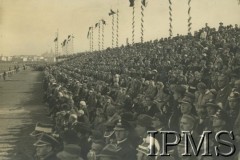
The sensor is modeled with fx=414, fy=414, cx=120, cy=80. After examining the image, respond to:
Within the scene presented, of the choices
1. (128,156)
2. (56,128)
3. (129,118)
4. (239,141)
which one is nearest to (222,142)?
(239,141)

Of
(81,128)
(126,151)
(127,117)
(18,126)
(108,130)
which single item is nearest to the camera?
(126,151)

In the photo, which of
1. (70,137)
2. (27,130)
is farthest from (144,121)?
(27,130)

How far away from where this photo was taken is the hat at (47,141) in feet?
19.3

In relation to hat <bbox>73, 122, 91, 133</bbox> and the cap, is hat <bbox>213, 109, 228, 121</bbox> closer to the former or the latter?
the cap

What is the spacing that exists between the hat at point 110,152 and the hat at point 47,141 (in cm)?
76

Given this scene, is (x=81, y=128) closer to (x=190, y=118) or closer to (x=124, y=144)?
(x=124, y=144)

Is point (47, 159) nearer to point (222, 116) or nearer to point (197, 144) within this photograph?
point (197, 144)

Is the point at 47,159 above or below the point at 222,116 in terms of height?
below

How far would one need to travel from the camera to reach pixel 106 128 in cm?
677

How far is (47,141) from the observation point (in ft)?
19.6

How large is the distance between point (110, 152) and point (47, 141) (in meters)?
0.97

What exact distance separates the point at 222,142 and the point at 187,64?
978 centimetres

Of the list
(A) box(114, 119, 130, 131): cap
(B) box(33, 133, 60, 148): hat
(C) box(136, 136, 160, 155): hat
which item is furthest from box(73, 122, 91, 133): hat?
(C) box(136, 136, 160, 155): hat

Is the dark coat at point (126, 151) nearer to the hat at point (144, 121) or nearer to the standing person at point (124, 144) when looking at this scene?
the standing person at point (124, 144)
